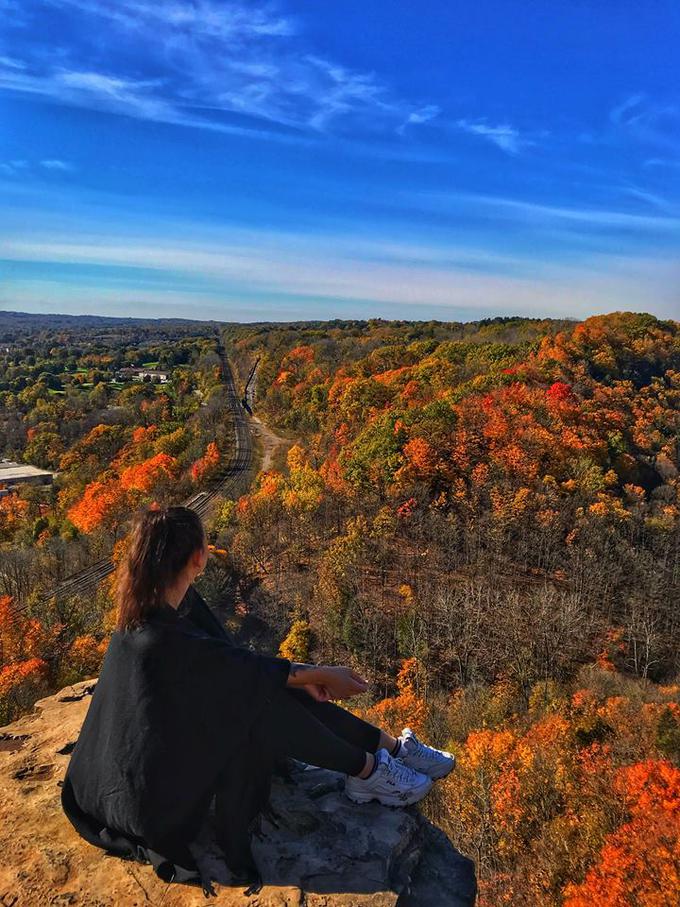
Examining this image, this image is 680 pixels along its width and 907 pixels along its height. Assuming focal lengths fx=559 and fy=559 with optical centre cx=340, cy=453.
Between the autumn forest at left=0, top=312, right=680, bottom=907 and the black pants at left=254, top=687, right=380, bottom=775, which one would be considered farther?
the autumn forest at left=0, top=312, right=680, bottom=907

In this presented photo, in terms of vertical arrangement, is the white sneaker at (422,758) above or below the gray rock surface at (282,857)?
above

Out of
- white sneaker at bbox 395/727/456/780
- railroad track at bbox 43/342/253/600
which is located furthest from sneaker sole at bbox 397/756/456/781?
railroad track at bbox 43/342/253/600

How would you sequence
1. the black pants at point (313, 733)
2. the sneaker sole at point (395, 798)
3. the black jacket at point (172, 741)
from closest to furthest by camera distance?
the black jacket at point (172, 741)
the black pants at point (313, 733)
the sneaker sole at point (395, 798)

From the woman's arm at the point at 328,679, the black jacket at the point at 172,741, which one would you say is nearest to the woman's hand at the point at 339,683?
the woman's arm at the point at 328,679

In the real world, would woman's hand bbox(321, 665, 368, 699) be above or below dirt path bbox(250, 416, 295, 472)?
above

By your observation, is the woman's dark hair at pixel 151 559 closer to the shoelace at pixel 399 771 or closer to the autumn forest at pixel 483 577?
the shoelace at pixel 399 771

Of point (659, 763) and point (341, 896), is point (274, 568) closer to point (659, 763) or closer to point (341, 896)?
point (659, 763)

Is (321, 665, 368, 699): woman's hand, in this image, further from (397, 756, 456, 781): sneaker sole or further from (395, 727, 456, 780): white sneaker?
(397, 756, 456, 781): sneaker sole

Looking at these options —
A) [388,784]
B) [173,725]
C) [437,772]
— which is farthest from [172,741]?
[437,772]
